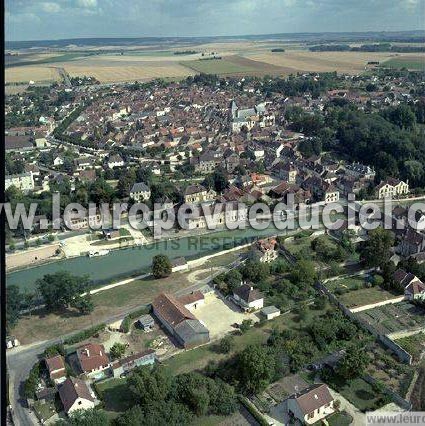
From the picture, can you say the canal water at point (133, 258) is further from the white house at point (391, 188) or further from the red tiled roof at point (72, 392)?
the white house at point (391, 188)

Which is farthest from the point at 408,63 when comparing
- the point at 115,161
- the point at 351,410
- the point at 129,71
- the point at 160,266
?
the point at 351,410

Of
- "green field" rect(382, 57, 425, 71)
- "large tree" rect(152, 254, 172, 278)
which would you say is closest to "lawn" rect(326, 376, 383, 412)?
"large tree" rect(152, 254, 172, 278)

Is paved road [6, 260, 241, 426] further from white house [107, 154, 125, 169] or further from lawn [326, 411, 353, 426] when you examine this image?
white house [107, 154, 125, 169]

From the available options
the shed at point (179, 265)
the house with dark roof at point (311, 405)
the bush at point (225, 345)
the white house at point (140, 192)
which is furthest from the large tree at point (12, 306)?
the white house at point (140, 192)

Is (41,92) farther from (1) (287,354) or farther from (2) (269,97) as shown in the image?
(1) (287,354)

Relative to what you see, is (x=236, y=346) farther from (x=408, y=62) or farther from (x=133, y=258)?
(x=408, y=62)

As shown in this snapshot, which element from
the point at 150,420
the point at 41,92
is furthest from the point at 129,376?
the point at 41,92

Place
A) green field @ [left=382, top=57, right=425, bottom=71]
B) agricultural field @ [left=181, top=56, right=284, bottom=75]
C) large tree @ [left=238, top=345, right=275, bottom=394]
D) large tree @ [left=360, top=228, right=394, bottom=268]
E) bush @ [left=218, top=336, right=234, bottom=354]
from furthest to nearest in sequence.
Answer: agricultural field @ [left=181, top=56, right=284, bottom=75] < green field @ [left=382, top=57, right=425, bottom=71] < large tree @ [left=360, top=228, right=394, bottom=268] < bush @ [left=218, top=336, right=234, bottom=354] < large tree @ [left=238, top=345, right=275, bottom=394]
